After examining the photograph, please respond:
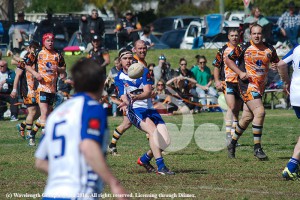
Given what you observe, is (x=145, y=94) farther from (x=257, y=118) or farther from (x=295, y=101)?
(x=257, y=118)

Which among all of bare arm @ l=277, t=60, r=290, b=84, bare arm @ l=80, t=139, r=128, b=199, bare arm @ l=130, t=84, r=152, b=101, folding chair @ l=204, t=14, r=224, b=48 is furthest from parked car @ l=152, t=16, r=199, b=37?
bare arm @ l=80, t=139, r=128, b=199

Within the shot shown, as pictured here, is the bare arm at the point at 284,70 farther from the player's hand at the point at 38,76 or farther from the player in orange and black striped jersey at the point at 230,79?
the player's hand at the point at 38,76

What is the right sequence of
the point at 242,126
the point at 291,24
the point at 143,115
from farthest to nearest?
the point at 291,24
the point at 242,126
the point at 143,115

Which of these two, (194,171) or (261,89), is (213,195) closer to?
(194,171)

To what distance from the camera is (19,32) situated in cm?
3033

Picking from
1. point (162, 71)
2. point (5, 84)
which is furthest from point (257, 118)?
point (5, 84)

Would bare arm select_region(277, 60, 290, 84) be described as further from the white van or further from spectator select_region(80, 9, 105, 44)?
the white van

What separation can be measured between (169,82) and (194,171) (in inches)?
503

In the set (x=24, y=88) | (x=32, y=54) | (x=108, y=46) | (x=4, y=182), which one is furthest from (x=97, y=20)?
(x=4, y=182)

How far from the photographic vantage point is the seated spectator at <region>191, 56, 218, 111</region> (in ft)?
81.9

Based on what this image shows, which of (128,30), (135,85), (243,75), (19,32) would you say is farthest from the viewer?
(19,32)

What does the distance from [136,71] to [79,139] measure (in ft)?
18.8

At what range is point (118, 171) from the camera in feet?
39.0

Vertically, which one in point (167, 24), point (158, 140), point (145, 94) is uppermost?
point (145, 94)
